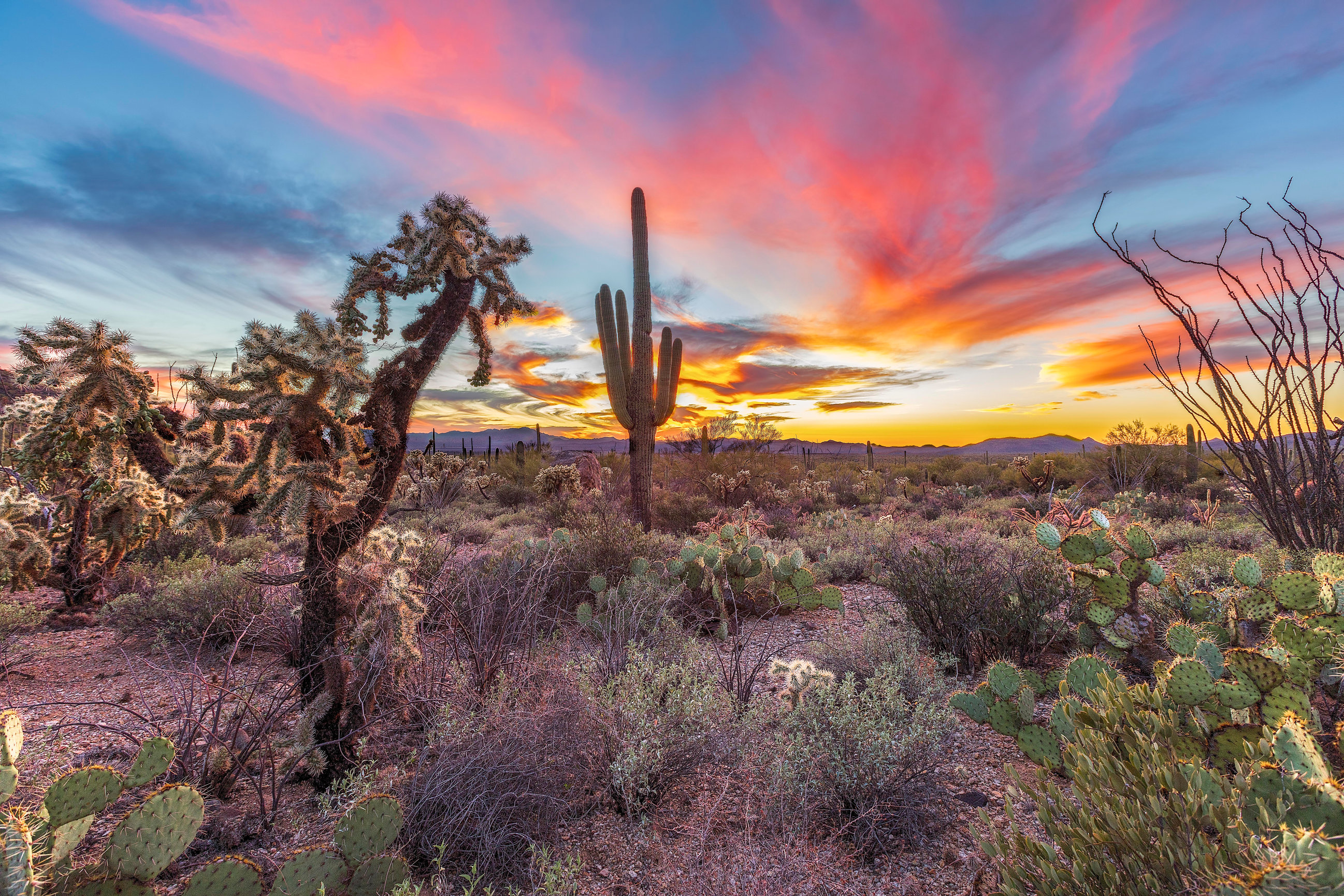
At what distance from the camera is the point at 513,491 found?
1703 centimetres

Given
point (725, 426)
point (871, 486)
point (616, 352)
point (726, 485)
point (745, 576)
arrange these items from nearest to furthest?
point (745, 576), point (616, 352), point (726, 485), point (871, 486), point (725, 426)

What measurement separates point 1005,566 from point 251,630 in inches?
261

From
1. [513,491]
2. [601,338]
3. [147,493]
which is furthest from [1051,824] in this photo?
[513,491]

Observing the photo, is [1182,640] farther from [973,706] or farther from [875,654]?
[875,654]

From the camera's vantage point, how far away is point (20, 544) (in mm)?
5129

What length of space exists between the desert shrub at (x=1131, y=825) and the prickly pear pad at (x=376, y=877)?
203cm

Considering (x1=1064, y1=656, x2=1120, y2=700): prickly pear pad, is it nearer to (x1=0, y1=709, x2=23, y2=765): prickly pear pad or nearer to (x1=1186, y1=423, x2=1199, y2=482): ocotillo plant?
(x1=0, y1=709, x2=23, y2=765): prickly pear pad

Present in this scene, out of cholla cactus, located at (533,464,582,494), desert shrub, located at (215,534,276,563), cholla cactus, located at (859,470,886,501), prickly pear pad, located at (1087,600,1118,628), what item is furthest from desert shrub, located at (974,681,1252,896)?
cholla cactus, located at (859,470,886,501)

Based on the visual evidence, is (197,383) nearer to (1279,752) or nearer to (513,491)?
(1279,752)

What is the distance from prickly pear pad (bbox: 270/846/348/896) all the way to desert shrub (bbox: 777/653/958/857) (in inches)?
72.8

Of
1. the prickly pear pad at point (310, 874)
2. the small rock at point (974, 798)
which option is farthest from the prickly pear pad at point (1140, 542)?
the prickly pear pad at point (310, 874)

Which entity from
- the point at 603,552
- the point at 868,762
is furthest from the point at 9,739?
the point at 603,552

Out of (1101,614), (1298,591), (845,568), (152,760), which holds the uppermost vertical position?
(1298,591)

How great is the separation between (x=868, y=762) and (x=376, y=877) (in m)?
2.17
